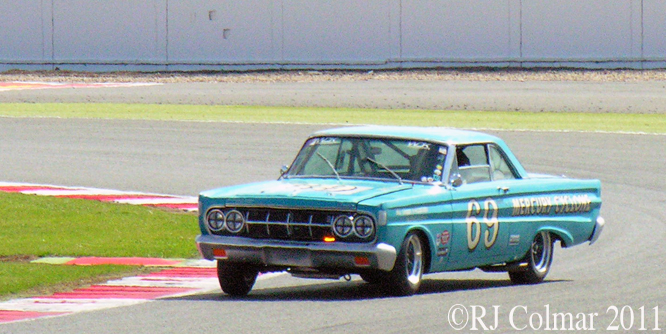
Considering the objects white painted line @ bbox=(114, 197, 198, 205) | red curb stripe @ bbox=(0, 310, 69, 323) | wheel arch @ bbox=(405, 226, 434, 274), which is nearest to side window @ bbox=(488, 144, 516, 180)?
wheel arch @ bbox=(405, 226, 434, 274)

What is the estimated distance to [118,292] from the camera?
953 cm

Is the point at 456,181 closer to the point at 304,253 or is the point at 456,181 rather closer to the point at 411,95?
the point at 304,253

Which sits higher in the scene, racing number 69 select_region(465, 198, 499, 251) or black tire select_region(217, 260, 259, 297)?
racing number 69 select_region(465, 198, 499, 251)

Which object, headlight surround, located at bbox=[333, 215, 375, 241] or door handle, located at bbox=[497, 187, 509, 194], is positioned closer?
headlight surround, located at bbox=[333, 215, 375, 241]

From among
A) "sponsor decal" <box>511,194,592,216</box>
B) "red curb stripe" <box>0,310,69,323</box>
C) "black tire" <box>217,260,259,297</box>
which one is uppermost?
"sponsor decal" <box>511,194,592,216</box>

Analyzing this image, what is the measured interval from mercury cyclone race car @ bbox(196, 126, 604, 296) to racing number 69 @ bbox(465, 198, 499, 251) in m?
0.01

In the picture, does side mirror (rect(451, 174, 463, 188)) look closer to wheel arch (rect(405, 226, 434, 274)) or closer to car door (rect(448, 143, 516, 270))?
car door (rect(448, 143, 516, 270))

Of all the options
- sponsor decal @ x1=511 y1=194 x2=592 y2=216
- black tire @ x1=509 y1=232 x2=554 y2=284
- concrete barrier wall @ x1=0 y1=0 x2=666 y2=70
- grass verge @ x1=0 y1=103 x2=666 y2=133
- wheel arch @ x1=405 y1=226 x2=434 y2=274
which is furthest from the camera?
concrete barrier wall @ x1=0 y1=0 x2=666 y2=70

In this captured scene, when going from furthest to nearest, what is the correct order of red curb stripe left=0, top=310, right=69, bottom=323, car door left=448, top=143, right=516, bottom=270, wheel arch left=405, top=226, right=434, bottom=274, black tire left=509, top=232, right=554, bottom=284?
black tire left=509, top=232, right=554, bottom=284
car door left=448, top=143, right=516, bottom=270
wheel arch left=405, top=226, right=434, bottom=274
red curb stripe left=0, top=310, right=69, bottom=323

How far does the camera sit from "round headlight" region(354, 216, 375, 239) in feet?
28.1

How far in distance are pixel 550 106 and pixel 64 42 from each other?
2649cm

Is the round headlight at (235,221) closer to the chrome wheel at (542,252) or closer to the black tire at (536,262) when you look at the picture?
the black tire at (536,262)

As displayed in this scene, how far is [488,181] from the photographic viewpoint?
9.98m

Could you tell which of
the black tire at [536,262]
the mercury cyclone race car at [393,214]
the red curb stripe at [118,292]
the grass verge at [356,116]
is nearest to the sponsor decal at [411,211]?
the mercury cyclone race car at [393,214]
